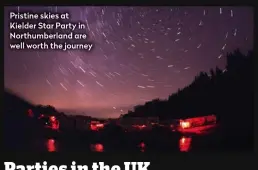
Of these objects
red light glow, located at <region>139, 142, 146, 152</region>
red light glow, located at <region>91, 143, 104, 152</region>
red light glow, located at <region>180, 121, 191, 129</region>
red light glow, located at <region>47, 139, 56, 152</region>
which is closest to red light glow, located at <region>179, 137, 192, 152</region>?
red light glow, located at <region>180, 121, 191, 129</region>

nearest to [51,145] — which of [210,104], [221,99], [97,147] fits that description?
[97,147]

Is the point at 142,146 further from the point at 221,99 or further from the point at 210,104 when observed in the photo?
the point at 221,99

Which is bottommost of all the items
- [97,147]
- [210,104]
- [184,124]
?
[97,147]

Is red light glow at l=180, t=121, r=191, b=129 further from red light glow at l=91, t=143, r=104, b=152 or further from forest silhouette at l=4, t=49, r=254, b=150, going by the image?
red light glow at l=91, t=143, r=104, b=152

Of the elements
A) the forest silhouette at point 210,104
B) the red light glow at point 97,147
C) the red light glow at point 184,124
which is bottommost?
the red light glow at point 97,147

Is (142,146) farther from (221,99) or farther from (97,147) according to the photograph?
(221,99)

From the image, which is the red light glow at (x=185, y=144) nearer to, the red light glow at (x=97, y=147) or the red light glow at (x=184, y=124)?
the red light glow at (x=184, y=124)

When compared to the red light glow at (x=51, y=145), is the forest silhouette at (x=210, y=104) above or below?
above

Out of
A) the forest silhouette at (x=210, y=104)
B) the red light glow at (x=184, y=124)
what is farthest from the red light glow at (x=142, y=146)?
the red light glow at (x=184, y=124)

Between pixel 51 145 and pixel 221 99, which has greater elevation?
pixel 221 99

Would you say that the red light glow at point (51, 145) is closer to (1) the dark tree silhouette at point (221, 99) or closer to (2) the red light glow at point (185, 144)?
(1) the dark tree silhouette at point (221, 99)

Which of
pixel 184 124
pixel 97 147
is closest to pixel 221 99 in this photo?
pixel 184 124

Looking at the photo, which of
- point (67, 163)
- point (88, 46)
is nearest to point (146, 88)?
point (88, 46)

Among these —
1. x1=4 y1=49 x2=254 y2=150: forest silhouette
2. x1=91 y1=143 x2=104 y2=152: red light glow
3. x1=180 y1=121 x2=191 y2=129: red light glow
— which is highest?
x1=4 y1=49 x2=254 y2=150: forest silhouette
